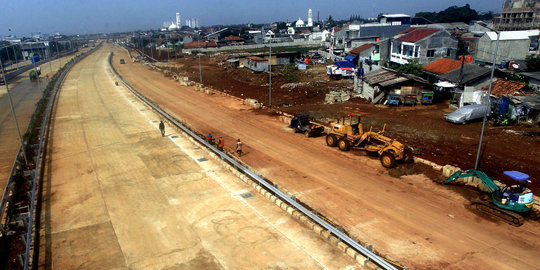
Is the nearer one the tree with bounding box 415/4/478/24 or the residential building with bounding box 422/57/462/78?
the residential building with bounding box 422/57/462/78

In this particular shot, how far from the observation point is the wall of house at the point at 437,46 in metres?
47.8

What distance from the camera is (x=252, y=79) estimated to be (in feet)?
178

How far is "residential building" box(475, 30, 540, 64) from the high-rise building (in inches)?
1728

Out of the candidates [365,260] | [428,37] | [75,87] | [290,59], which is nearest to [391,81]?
[428,37]

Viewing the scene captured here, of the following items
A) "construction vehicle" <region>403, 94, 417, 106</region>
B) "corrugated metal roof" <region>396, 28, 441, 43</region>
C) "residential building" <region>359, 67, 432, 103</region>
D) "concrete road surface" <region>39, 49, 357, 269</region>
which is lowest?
"concrete road surface" <region>39, 49, 357, 269</region>

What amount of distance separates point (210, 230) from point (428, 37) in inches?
1765

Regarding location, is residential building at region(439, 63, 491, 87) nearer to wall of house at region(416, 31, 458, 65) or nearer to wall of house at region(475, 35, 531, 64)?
wall of house at region(416, 31, 458, 65)

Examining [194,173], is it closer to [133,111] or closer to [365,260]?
[365,260]

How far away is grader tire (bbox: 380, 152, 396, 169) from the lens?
19109 mm

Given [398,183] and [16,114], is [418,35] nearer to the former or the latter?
[398,183]

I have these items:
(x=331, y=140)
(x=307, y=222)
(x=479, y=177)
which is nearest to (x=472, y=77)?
(x=331, y=140)

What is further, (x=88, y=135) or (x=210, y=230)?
(x=88, y=135)

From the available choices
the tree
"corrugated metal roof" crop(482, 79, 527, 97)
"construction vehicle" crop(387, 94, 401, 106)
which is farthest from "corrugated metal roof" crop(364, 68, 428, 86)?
the tree

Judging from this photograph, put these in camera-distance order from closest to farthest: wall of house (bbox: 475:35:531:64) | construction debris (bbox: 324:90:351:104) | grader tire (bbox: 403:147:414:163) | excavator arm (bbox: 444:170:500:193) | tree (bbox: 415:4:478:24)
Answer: excavator arm (bbox: 444:170:500:193), grader tire (bbox: 403:147:414:163), construction debris (bbox: 324:90:351:104), wall of house (bbox: 475:35:531:64), tree (bbox: 415:4:478:24)
